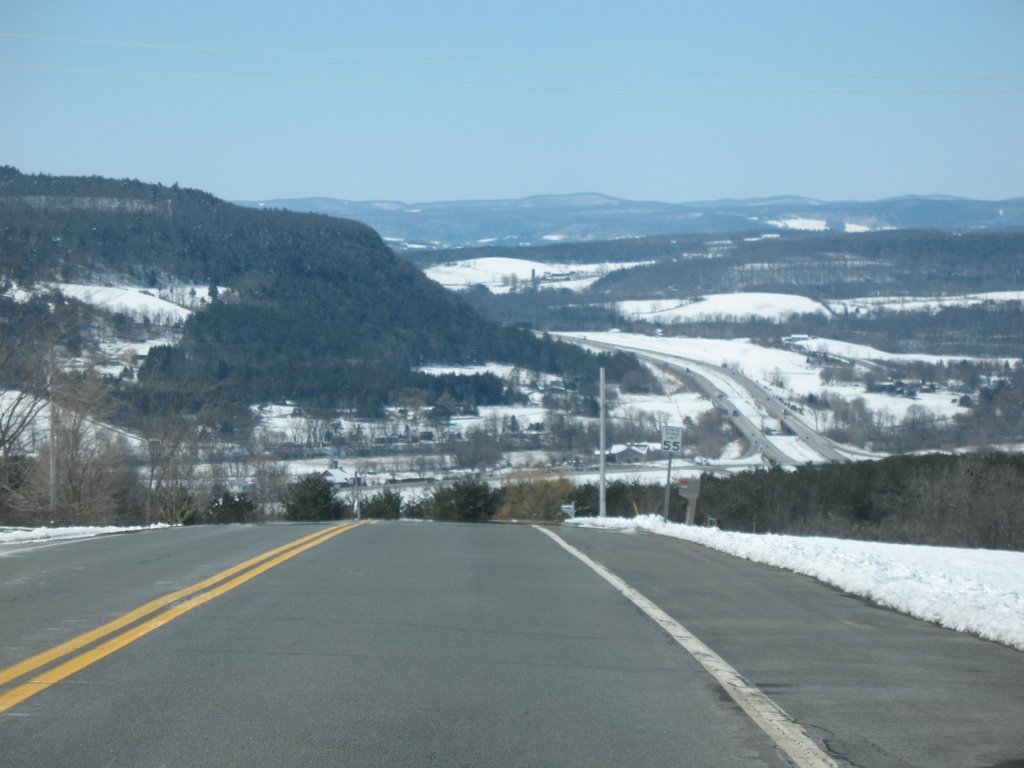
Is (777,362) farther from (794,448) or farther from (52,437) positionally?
(52,437)

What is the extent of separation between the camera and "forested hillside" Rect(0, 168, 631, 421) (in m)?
95.1

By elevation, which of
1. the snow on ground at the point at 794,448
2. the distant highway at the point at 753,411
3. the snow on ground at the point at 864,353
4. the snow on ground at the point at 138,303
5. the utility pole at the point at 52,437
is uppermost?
the snow on ground at the point at 138,303

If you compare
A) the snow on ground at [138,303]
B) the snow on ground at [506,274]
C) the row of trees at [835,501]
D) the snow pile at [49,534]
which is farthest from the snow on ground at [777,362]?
the snow pile at [49,534]

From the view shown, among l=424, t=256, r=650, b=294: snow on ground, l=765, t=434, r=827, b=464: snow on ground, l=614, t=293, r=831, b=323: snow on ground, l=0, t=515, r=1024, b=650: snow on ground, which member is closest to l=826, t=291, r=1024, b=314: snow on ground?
l=614, t=293, r=831, b=323: snow on ground

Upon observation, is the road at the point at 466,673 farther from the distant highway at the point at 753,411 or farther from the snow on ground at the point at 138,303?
the snow on ground at the point at 138,303

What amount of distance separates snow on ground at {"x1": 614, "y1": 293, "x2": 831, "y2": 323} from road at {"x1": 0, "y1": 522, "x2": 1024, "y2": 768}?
12242 cm

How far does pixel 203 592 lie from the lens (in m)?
9.08

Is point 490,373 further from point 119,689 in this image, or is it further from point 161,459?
point 119,689

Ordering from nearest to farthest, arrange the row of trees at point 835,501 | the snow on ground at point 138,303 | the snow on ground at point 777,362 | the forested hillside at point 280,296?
the row of trees at point 835,501 < the snow on ground at point 777,362 < the snow on ground at point 138,303 < the forested hillside at point 280,296

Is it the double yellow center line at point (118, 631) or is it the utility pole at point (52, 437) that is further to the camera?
the utility pole at point (52, 437)

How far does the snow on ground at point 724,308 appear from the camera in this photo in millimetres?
132750

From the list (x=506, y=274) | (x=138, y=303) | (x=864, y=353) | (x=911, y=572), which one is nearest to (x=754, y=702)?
(x=911, y=572)

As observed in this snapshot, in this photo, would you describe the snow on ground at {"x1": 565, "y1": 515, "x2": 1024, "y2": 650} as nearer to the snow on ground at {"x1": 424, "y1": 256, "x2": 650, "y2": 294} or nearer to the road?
the road

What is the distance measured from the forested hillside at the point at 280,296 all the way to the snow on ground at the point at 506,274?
31.5 m
